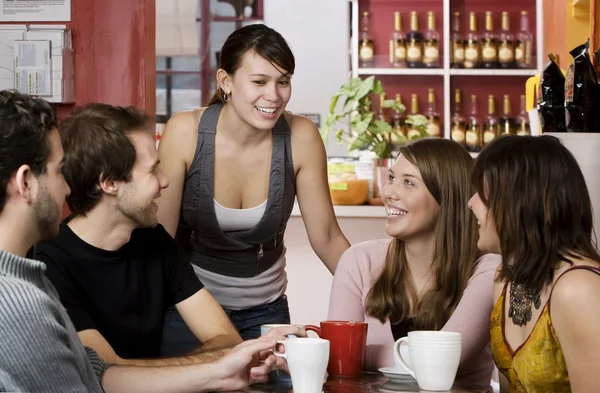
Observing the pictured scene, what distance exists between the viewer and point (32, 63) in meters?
3.07

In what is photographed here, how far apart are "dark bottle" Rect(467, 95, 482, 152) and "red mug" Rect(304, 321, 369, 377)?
444cm

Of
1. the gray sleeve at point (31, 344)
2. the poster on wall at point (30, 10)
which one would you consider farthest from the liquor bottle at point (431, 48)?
the gray sleeve at point (31, 344)

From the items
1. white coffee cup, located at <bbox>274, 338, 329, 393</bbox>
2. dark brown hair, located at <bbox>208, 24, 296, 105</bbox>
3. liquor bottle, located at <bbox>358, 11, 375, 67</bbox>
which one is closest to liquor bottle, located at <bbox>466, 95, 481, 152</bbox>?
liquor bottle, located at <bbox>358, 11, 375, 67</bbox>

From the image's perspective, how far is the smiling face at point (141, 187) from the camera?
1861 millimetres

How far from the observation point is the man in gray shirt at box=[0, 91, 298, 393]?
1.08 metres

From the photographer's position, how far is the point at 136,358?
195 centimetres

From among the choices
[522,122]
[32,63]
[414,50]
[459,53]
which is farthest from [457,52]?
[32,63]

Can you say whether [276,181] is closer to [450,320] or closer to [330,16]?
[450,320]

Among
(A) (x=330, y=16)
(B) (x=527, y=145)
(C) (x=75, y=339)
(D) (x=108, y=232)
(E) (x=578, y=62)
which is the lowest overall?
(C) (x=75, y=339)

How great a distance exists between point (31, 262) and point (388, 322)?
38.6 inches

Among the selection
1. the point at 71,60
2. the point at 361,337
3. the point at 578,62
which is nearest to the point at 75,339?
the point at 361,337

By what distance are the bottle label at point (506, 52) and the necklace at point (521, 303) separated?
14.9 feet

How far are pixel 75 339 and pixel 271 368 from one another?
1.40ft

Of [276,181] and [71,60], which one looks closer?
[276,181]
